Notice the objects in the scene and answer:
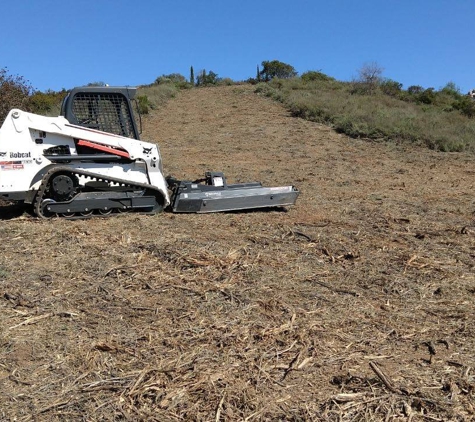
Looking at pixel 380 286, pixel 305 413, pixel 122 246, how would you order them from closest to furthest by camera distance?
Result: pixel 305 413, pixel 380 286, pixel 122 246

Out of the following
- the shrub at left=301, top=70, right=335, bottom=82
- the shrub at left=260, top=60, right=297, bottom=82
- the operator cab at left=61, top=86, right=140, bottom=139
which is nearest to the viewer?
the operator cab at left=61, top=86, right=140, bottom=139

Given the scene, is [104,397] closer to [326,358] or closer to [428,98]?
[326,358]

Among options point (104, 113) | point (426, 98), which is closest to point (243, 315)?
point (104, 113)

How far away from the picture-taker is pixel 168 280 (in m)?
4.90

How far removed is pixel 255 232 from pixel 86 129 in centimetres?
274

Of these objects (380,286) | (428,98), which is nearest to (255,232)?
(380,286)

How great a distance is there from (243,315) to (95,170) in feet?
12.7

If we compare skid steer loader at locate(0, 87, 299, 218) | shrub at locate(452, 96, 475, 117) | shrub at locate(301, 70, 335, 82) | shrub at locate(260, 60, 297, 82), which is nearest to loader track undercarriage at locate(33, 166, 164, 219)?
skid steer loader at locate(0, 87, 299, 218)

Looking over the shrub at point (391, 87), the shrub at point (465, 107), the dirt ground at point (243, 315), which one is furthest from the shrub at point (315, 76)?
the dirt ground at point (243, 315)

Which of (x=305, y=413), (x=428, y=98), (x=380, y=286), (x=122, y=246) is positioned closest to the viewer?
(x=305, y=413)

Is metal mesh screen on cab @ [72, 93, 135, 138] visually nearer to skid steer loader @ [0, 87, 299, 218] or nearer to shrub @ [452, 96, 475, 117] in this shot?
skid steer loader @ [0, 87, 299, 218]

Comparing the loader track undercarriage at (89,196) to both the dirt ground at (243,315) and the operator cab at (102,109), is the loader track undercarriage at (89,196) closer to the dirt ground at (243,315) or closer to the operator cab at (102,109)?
the dirt ground at (243,315)

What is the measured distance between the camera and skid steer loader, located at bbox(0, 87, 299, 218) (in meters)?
6.77

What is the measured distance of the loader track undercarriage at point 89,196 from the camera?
6.90m
